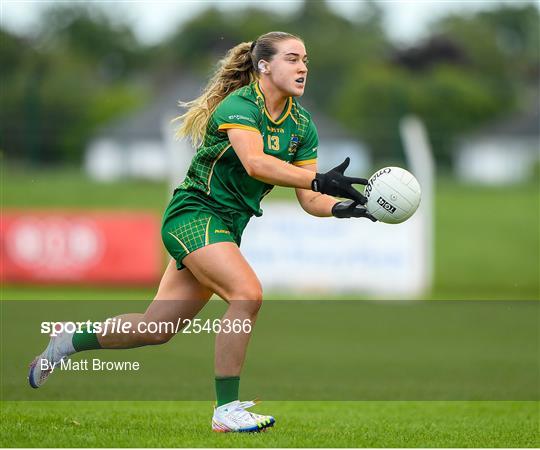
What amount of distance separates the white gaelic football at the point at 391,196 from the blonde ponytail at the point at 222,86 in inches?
39.8

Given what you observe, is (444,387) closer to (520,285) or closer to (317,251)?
(317,251)

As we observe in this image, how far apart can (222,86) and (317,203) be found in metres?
0.89

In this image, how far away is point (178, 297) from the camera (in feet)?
20.7

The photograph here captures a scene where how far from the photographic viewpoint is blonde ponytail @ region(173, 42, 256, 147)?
6.45 metres

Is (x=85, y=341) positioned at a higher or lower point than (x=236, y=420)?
higher

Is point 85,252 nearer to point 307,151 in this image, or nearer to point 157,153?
point 307,151

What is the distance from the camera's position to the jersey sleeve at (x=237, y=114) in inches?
237

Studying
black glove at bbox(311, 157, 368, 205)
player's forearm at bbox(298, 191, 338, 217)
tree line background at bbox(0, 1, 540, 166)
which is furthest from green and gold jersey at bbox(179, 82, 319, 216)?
tree line background at bbox(0, 1, 540, 166)

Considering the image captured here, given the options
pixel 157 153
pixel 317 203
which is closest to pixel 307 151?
pixel 317 203

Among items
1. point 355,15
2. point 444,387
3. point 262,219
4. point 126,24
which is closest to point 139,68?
point 126,24

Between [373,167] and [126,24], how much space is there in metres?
44.4

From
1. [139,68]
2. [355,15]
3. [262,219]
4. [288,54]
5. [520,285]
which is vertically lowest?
[520,285]

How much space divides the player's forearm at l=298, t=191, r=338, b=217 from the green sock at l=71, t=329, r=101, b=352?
1460mm

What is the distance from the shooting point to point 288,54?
20.2 ft
